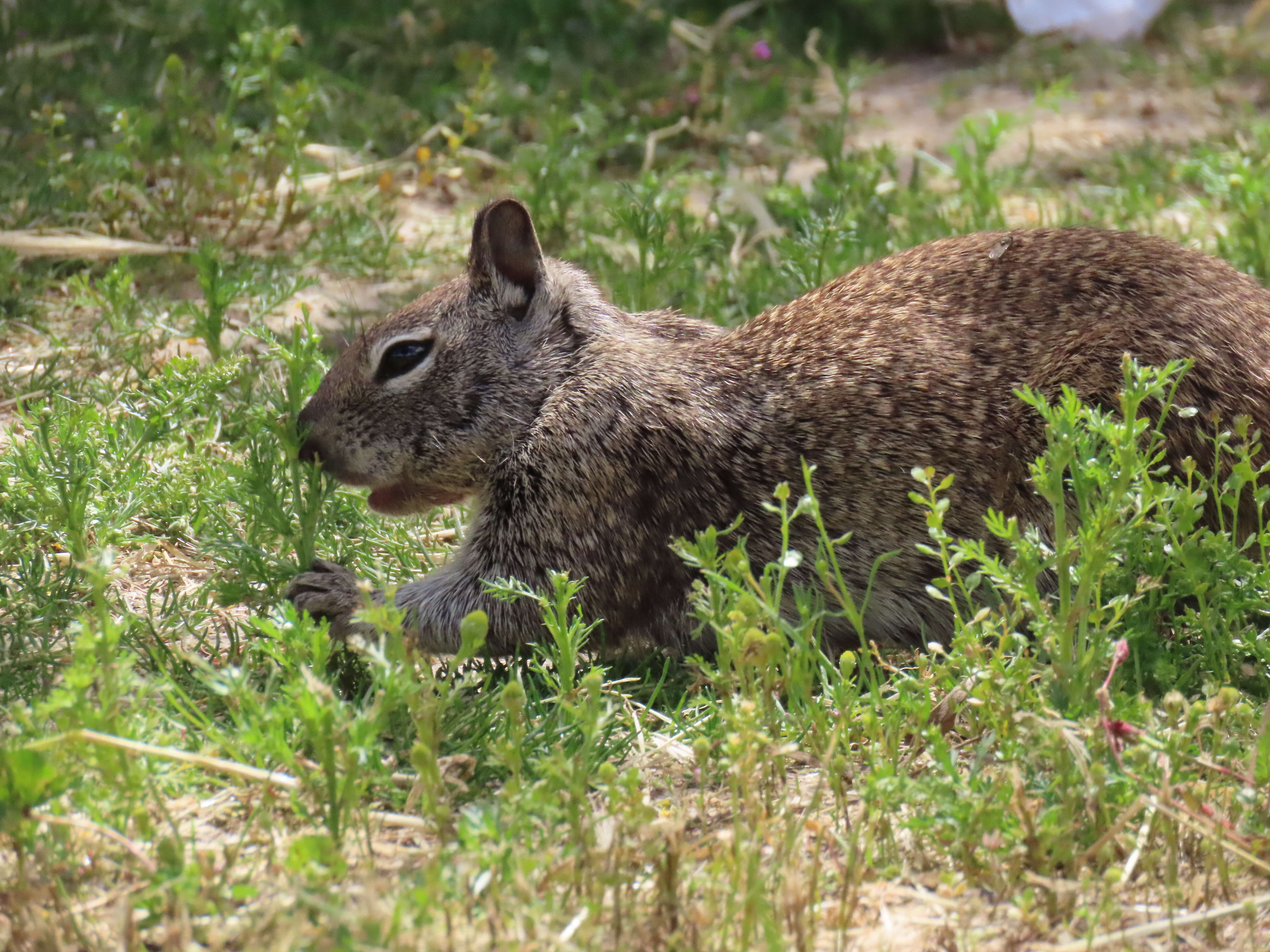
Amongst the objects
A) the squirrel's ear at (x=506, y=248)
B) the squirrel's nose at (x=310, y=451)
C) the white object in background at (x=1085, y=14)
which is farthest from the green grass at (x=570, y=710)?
the white object in background at (x=1085, y=14)

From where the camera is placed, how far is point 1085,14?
28.1 ft

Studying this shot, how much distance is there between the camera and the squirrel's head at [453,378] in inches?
160

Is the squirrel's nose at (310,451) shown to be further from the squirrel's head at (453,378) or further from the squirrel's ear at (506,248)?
the squirrel's ear at (506,248)

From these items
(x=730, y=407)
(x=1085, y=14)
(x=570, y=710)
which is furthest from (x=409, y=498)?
(x=1085, y=14)

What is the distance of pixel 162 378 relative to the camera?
13.7 ft

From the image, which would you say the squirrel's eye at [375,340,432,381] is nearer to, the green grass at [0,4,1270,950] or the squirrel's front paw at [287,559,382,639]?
the green grass at [0,4,1270,950]

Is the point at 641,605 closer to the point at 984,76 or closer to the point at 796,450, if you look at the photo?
the point at 796,450

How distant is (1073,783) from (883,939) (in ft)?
1.70

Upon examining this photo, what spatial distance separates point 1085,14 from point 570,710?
7.04m

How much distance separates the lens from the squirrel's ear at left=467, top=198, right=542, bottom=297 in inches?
164

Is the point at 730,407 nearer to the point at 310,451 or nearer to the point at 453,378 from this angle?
the point at 453,378

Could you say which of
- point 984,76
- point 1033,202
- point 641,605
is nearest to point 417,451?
point 641,605

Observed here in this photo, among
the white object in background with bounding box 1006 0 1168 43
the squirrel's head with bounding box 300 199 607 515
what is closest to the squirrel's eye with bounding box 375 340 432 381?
the squirrel's head with bounding box 300 199 607 515

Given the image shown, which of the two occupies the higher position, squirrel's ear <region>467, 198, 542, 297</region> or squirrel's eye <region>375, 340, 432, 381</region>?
squirrel's ear <region>467, 198, 542, 297</region>
